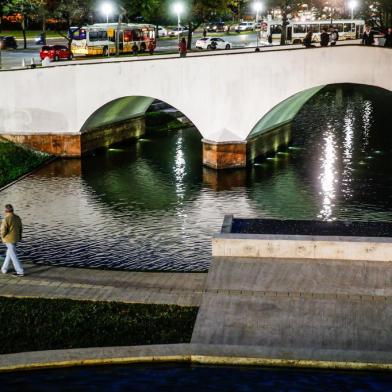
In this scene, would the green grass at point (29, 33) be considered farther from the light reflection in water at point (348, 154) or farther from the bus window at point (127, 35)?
the light reflection in water at point (348, 154)

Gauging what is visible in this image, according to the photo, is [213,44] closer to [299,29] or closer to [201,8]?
[201,8]

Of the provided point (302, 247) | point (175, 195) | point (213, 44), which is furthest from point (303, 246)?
point (213, 44)

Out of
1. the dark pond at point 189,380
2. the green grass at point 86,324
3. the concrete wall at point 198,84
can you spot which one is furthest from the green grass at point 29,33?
the dark pond at point 189,380

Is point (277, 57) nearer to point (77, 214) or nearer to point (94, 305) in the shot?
point (77, 214)

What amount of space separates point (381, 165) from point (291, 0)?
33547 mm

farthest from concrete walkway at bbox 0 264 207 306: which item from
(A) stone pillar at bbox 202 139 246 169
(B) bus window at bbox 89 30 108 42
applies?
(B) bus window at bbox 89 30 108 42

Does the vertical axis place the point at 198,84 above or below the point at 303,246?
above

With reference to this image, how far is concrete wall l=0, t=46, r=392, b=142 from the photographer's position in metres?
31.2

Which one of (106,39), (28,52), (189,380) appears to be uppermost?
(106,39)

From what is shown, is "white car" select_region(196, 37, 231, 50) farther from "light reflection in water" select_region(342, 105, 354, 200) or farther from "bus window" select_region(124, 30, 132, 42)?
"light reflection in water" select_region(342, 105, 354, 200)

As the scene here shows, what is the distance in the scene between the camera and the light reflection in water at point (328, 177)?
2736 centimetres

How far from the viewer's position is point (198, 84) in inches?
1352

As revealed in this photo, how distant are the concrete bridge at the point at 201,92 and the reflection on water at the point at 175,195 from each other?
1202mm

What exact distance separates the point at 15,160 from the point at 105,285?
19.2 metres
